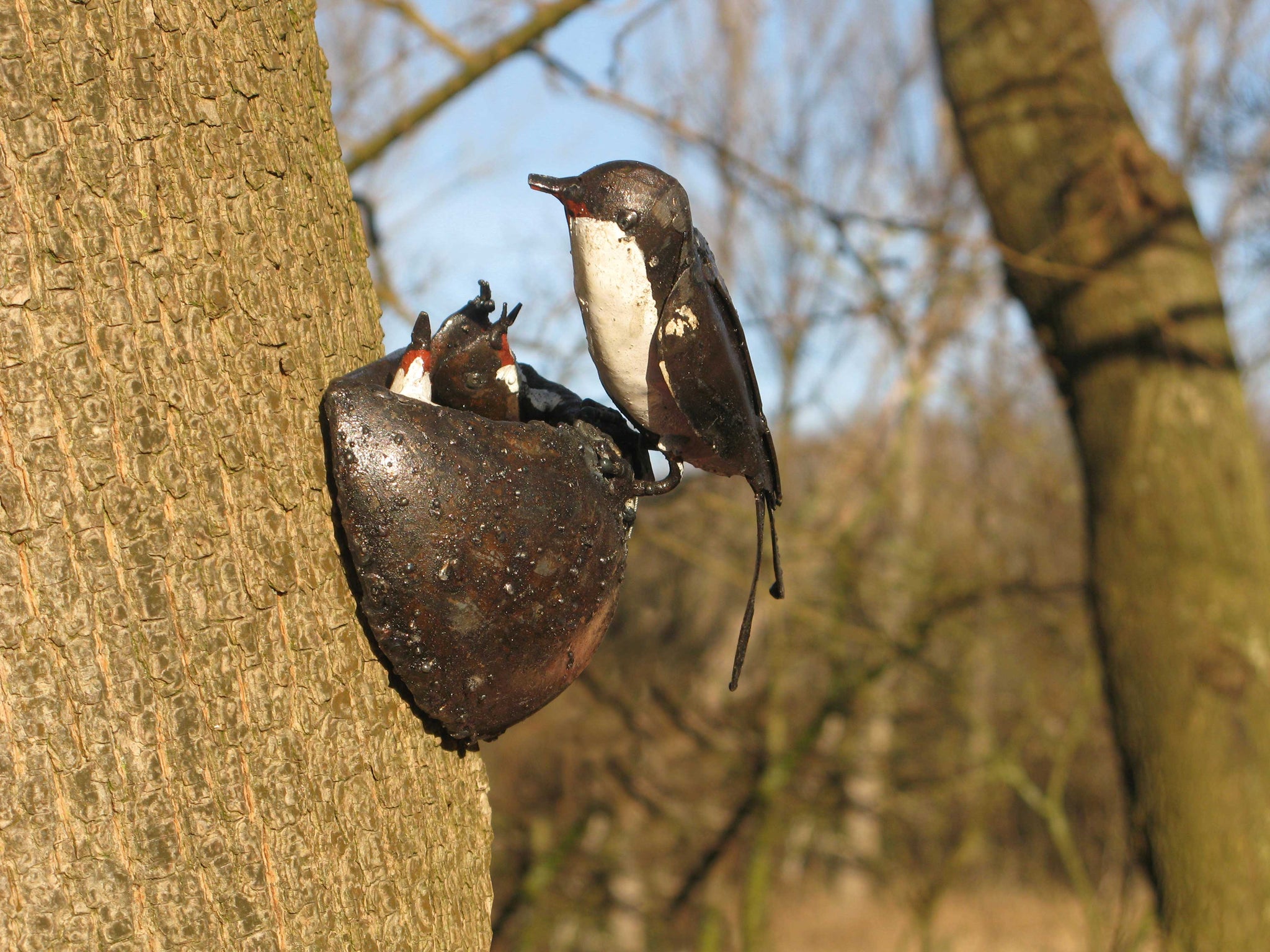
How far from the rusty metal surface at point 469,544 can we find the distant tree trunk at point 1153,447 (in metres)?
2.01

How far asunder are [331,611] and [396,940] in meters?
0.29

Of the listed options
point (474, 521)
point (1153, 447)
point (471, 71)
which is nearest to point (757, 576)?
point (474, 521)

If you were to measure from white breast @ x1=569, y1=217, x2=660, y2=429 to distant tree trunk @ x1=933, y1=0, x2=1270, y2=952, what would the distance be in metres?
1.92

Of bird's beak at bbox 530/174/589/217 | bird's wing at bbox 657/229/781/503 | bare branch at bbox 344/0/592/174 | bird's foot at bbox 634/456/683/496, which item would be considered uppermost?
bare branch at bbox 344/0/592/174

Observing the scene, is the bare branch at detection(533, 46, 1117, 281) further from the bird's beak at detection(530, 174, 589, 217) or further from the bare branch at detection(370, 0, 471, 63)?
the bird's beak at detection(530, 174, 589, 217)

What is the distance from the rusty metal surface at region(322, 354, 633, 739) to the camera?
2.83 feet

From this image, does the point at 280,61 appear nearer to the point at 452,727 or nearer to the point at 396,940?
the point at 452,727

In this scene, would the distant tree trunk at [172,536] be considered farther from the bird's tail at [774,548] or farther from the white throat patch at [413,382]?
the bird's tail at [774,548]

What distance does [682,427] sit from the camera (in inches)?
40.6

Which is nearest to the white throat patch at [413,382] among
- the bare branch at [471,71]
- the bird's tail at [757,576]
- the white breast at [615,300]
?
the white breast at [615,300]

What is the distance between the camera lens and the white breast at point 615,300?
3.15 ft

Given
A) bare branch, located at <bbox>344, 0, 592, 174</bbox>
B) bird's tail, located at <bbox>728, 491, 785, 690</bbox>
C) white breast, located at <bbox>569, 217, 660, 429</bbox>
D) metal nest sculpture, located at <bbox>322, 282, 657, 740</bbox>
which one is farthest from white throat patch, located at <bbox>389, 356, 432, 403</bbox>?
bare branch, located at <bbox>344, 0, 592, 174</bbox>

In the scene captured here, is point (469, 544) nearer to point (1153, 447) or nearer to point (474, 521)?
point (474, 521)

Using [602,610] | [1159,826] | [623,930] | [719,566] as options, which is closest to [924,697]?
[623,930]
